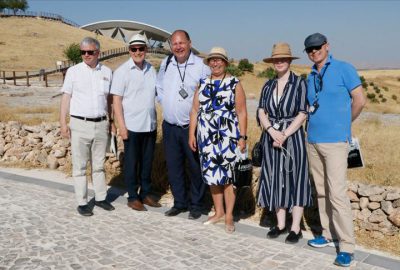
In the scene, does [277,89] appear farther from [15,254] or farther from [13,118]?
[13,118]

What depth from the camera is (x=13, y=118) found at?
10.5 meters

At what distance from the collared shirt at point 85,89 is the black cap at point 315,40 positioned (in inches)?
97.0

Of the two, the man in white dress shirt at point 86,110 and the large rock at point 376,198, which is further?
the man in white dress shirt at point 86,110

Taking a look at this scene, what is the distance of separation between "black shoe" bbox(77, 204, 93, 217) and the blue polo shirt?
2904 mm

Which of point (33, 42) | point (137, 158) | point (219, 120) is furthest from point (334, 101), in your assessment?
point (33, 42)

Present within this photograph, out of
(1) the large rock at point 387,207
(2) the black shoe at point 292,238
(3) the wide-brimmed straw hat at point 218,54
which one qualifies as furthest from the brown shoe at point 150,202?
(1) the large rock at point 387,207

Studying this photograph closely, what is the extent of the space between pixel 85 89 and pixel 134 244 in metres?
1.92

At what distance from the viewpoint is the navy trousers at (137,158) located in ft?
17.8

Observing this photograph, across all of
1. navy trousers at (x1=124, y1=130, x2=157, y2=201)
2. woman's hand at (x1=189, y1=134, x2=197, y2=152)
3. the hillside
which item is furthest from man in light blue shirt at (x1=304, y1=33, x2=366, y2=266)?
the hillside

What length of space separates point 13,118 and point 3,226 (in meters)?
6.22

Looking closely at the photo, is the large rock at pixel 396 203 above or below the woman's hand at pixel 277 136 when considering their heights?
below

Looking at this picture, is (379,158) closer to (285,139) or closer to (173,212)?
(285,139)

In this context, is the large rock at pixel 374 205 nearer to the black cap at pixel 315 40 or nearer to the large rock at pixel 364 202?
the large rock at pixel 364 202

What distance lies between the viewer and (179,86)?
199 inches
